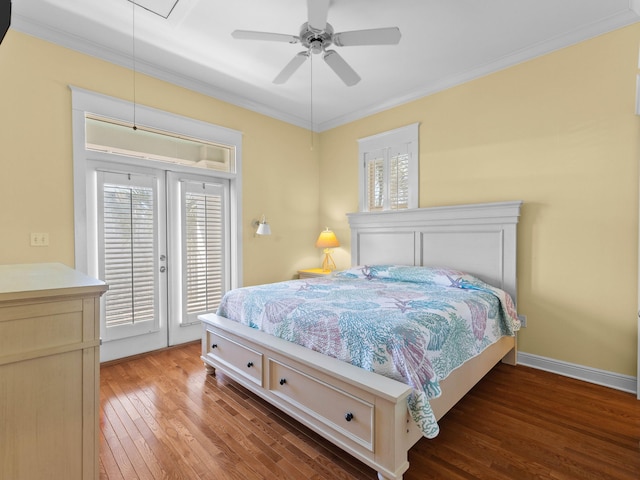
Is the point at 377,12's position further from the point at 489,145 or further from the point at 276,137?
the point at 276,137

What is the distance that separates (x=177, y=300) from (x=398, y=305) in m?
2.41

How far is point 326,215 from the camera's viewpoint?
182 inches

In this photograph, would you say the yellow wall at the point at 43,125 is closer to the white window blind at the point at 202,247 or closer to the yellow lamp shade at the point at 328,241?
the white window blind at the point at 202,247

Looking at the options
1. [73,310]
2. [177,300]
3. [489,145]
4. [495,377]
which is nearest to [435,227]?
[489,145]

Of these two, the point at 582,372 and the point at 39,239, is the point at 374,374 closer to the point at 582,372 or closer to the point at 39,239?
the point at 582,372

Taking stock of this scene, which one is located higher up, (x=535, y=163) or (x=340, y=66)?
(x=340, y=66)

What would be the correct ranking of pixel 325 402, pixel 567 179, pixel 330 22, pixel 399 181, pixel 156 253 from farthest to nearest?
pixel 399 181 → pixel 156 253 → pixel 567 179 → pixel 330 22 → pixel 325 402

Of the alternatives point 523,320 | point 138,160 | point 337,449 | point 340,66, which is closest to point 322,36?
point 340,66

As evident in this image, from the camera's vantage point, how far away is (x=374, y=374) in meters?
1.60

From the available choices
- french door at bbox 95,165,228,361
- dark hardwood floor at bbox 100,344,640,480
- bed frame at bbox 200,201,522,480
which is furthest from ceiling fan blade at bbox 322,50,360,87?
dark hardwood floor at bbox 100,344,640,480

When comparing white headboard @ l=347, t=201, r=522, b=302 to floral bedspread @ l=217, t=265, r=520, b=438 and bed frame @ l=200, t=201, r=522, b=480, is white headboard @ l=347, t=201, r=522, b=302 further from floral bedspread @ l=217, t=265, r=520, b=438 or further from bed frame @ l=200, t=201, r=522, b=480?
floral bedspread @ l=217, t=265, r=520, b=438

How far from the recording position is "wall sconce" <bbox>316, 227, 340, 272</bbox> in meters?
4.13

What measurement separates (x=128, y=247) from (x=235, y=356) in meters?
1.57

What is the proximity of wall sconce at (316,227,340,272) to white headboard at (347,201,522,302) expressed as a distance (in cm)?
33
